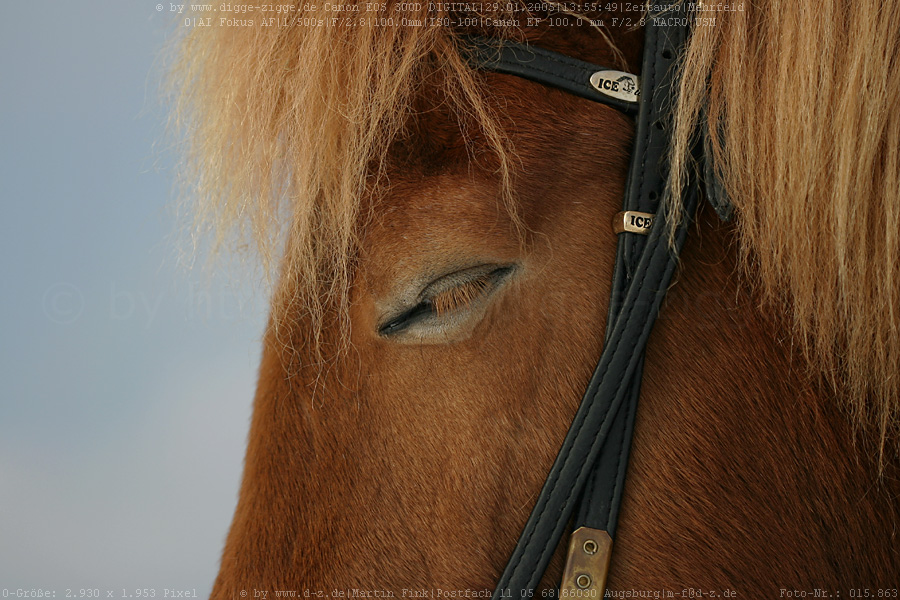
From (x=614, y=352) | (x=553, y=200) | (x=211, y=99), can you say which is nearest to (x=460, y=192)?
(x=553, y=200)

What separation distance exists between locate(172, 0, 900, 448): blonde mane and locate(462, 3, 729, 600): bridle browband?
0.10 feet

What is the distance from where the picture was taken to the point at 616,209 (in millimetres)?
642

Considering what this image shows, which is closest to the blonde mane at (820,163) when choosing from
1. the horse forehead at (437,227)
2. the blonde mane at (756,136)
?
the blonde mane at (756,136)

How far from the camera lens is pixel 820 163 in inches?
23.2

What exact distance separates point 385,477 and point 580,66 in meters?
0.43

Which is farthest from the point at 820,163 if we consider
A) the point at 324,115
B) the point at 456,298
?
the point at 324,115

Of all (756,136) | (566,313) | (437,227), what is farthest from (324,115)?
(756,136)

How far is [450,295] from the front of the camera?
62 cm

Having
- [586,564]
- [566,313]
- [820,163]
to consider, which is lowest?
[586,564]

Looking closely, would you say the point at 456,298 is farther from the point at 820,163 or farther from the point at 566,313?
the point at 820,163

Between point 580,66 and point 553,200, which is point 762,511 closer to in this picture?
point 553,200

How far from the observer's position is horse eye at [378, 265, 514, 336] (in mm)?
620

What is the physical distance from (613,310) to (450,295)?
0.50 feet

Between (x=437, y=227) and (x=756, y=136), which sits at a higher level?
(x=756, y=136)
